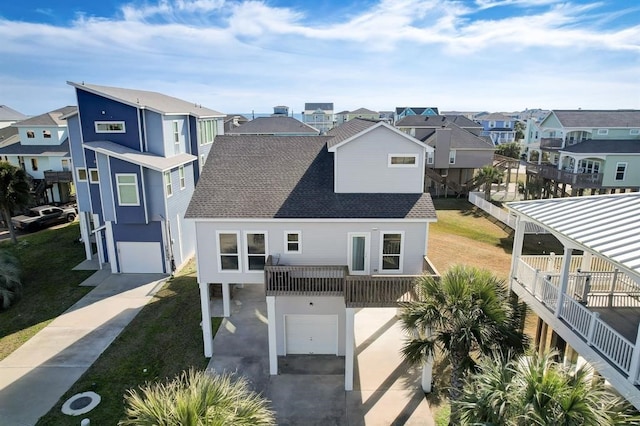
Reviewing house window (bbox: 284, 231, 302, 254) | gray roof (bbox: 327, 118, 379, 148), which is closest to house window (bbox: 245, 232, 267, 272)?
house window (bbox: 284, 231, 302, 254)

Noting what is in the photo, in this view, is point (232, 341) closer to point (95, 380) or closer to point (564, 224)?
point (95, 380)

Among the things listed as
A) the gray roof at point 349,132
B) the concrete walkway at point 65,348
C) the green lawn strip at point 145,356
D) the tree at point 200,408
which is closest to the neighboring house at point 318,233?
the gray roof at point 349,132

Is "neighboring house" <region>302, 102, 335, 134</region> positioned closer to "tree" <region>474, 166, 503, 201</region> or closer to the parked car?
"tree" <region>474, 166, 503, 201</region>

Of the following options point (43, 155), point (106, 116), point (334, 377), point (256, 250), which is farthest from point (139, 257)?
point (43, 155)

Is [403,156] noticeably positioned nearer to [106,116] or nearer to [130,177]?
[130,177]

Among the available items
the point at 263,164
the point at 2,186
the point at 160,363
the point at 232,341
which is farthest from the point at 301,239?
the point at 2,186

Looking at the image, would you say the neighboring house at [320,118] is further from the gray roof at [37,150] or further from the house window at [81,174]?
the house window at [81,174]
